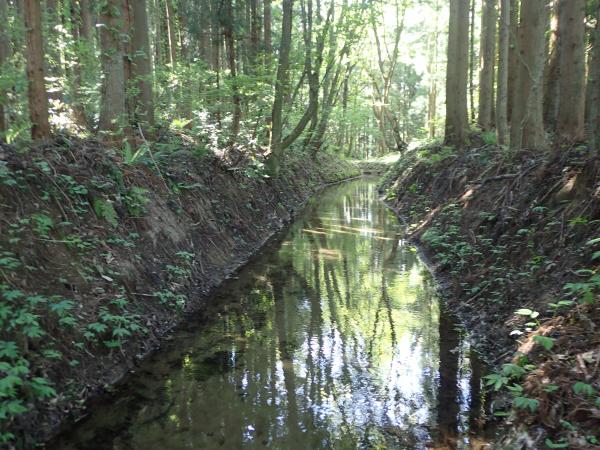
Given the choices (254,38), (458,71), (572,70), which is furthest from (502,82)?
(254,38)

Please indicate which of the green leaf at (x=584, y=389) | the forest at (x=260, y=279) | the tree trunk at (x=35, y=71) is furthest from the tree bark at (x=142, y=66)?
the green leaf at (x=584, y=389)

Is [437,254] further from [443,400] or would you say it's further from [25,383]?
[25,383]

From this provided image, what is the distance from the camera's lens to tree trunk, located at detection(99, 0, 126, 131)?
29.3ft

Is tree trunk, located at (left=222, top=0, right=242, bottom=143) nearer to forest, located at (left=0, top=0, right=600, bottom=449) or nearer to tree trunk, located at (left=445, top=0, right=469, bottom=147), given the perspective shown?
forest, located at (left=0, top=0, right=600, bottom=449)

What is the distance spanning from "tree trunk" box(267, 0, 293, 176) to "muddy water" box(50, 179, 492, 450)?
7503mm

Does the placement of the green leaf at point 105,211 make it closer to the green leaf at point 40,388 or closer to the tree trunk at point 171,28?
the green leaf at point 40,388

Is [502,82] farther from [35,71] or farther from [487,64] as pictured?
[35,71]

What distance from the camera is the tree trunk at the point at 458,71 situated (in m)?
15.9

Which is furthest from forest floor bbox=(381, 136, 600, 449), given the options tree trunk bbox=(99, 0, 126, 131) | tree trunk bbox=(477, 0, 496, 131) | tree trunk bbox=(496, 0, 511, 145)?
tree trunk bbox=(99, 0, 126, 131)

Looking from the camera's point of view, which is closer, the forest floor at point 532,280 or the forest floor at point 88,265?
the forest floor at point 532,280

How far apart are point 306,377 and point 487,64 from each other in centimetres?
1420

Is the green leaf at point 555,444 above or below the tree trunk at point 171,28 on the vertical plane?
below

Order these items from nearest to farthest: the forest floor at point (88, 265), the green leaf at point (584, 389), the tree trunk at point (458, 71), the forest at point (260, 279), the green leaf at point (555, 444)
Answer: the green leaf at point (555, 444) → the green leaf at point (584, 389) → the forest floor at point (88, 265) → the forest at point (260, 279) → the tree trunk at point (458, 71)

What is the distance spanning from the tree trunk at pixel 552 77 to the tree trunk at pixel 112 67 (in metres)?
12.2
